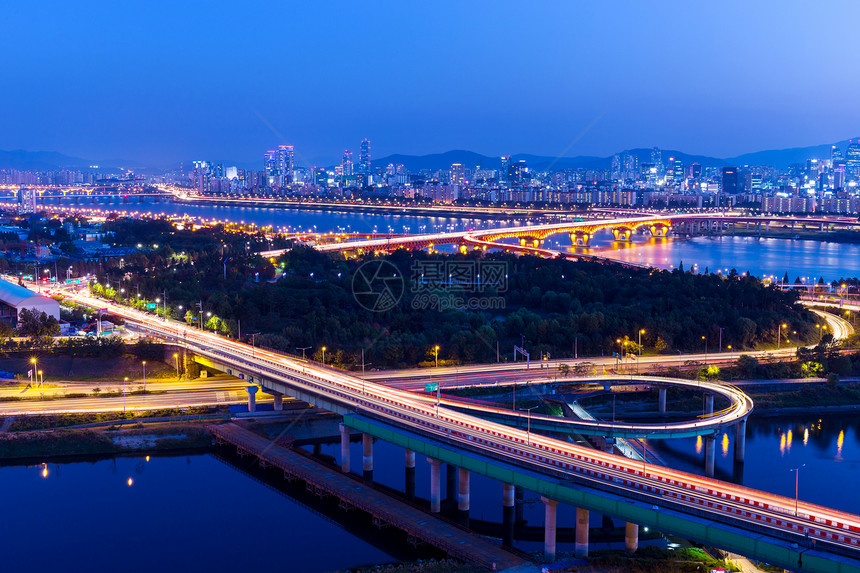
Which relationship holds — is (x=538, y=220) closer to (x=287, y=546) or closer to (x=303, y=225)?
(x=303, y=225)

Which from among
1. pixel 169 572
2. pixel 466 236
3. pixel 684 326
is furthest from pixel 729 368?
pixel 466 236

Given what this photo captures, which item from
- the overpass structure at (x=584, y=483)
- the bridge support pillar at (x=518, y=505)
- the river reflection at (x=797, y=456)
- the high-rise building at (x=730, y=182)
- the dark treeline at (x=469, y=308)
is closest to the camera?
the overpass structure at (x=584, y=483)

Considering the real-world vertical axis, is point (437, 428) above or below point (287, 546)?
above

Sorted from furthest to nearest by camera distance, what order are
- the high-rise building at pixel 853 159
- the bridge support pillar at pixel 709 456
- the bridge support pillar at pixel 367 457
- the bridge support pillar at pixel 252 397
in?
the high-rise building at pixel 853 159, the bridge support pillar at pixel 252 397, the bridge support pillar at pixel 709 456, the bridge support pillar at pixel 367 457

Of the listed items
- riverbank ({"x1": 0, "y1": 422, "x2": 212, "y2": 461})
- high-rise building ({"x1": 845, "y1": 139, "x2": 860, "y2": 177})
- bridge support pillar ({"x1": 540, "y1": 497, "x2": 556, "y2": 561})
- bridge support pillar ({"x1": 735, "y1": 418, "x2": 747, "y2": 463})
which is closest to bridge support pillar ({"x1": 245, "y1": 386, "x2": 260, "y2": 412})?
riverbank ({"x1": 0, "y1": 422, "x2": 212, "y2": 461})

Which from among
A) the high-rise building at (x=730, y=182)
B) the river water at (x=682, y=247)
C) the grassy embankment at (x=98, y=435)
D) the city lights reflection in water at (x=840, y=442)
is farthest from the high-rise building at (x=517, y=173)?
the grassy embankment at (x=98, y=435)

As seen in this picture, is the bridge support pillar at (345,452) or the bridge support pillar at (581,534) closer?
the bridge support pillar at (581,534)

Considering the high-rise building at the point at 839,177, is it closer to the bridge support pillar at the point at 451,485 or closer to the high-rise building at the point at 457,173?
the high-rise building at the point at 457,173
